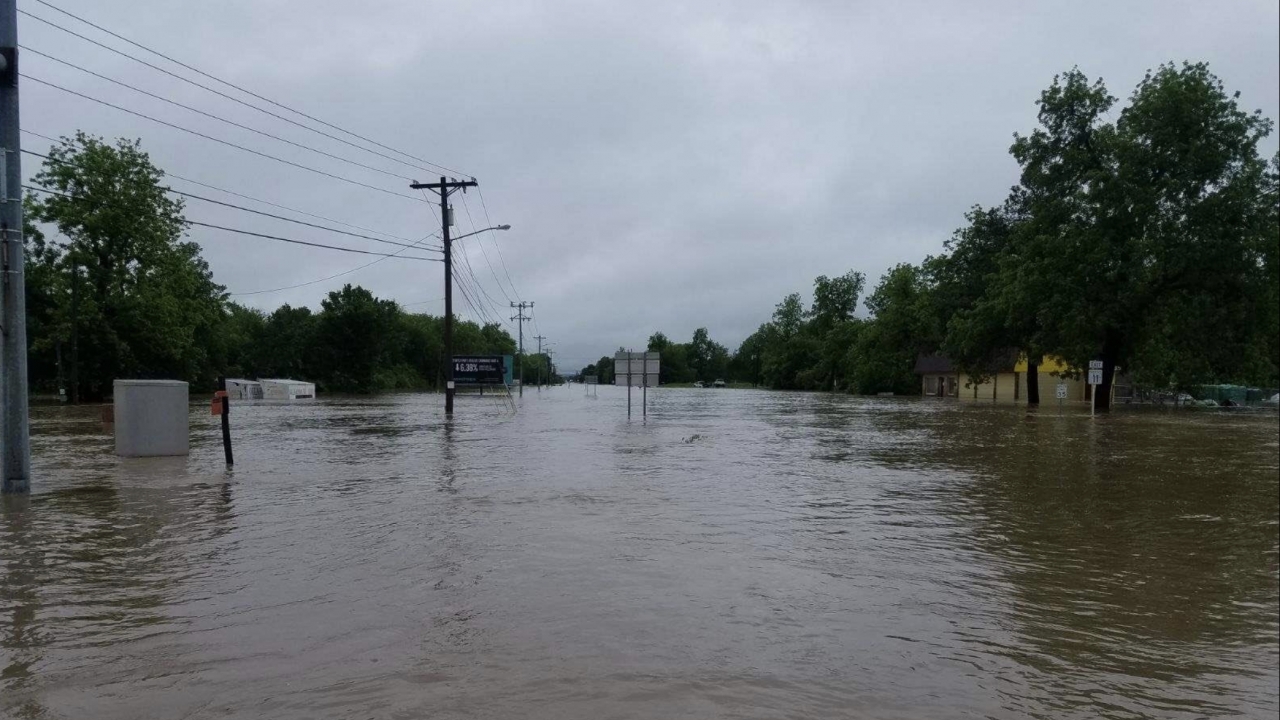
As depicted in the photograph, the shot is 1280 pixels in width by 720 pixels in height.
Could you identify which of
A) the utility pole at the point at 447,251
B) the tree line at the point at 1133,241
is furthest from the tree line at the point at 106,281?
the tree line at the point at 1133,241

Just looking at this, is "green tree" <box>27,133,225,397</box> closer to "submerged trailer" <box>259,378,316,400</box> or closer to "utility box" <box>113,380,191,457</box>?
"submerged trailer" <box>259,378,316,400</box>

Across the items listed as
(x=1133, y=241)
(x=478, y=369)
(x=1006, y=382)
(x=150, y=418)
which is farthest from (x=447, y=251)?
(x=1006, y=382)

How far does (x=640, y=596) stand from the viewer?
5.88m

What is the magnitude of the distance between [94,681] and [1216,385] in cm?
3217

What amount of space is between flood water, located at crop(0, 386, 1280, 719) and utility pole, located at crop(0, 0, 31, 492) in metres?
0.61

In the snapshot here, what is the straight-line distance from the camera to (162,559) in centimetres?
707

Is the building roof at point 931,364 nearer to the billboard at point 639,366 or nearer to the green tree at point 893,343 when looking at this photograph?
the green tree at point 893,343

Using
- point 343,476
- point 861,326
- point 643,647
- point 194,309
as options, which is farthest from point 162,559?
point 861,326

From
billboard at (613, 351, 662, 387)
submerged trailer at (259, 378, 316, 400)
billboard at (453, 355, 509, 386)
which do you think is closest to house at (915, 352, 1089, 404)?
billboard at (613, 351, 662, 387)

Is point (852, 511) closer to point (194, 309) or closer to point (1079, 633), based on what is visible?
point (1079, 633)

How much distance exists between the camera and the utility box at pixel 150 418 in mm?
14898

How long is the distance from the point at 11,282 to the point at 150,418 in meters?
4.86

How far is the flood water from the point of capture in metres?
4.11

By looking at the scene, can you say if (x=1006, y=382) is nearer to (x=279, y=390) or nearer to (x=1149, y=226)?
(x=1149, y=226)
